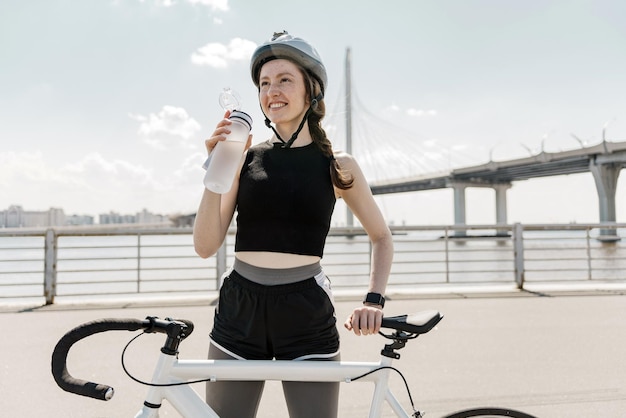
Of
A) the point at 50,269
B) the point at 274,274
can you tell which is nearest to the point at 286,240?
the point at 274,274

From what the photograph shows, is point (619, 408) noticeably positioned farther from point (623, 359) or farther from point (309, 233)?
point (309, 233)

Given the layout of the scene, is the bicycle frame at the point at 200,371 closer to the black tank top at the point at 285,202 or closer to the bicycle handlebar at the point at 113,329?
the bicycle handlebar at the point at 113,329

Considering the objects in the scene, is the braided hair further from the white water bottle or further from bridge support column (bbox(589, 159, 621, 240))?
bridge support column (bbox(589, 159, 621, 240))

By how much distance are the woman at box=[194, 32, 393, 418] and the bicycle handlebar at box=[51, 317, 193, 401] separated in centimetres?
20

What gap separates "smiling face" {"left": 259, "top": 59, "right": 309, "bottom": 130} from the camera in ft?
3.98

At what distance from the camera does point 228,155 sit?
1.05 m

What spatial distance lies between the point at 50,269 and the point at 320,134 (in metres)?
4.83

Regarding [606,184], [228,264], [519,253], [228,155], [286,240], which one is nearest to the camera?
[228,155]

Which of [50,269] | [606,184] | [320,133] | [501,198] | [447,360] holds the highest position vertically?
[606,184]

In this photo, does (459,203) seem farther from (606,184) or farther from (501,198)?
(606,184)

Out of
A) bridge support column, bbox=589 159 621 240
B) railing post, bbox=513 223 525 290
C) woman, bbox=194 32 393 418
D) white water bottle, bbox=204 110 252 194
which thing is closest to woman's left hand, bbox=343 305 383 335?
woman, bbox=194 32 393 418

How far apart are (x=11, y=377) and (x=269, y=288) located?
2552mm

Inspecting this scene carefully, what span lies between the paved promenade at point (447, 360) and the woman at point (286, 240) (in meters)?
0.50

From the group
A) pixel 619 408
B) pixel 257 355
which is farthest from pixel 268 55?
pixel 619 408
